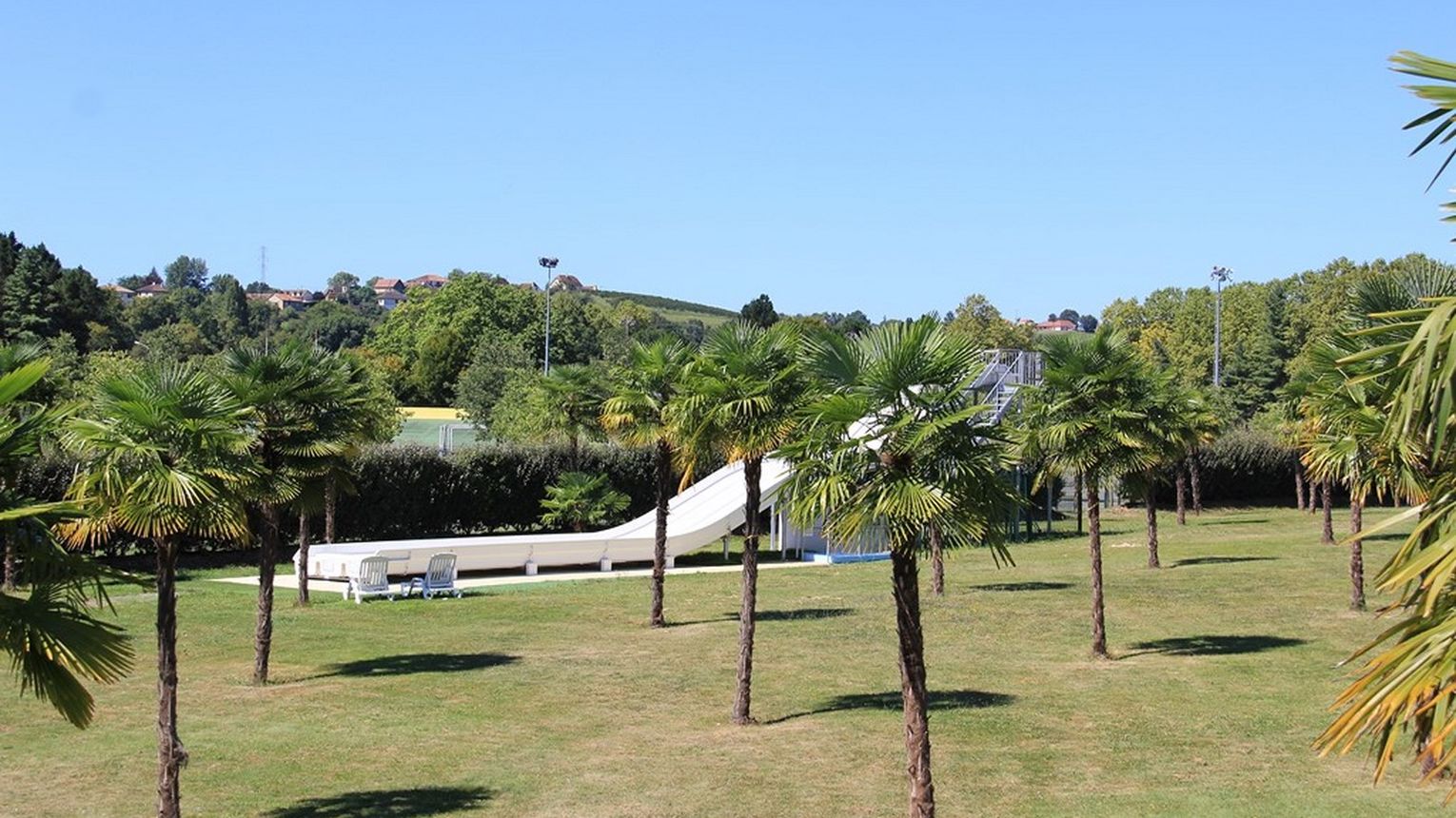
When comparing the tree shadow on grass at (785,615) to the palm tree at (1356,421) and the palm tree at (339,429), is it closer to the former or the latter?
the palm tree at (339,429)

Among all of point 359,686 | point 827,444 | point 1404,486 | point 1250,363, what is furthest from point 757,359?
point 1250,363

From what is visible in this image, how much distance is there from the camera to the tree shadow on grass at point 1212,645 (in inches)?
846

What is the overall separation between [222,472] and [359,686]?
21.9 ft

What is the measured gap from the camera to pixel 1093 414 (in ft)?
68.2

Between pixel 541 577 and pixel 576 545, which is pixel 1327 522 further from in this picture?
pixel 541 577

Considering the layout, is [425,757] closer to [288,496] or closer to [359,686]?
[359,686]

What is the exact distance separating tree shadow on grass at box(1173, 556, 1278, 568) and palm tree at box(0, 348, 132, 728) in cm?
2978

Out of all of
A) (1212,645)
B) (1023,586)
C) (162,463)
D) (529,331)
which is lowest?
(1212,645)

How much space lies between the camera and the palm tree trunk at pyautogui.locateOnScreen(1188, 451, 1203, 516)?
49.9 m

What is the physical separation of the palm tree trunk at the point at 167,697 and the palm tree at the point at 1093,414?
12421 mm

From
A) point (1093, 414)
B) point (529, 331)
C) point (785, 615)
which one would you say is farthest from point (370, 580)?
point (529, 331)

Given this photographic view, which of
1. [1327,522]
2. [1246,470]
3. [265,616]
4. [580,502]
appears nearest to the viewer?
[265,616]

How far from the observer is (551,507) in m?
38.9

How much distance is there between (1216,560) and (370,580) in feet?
66.1
